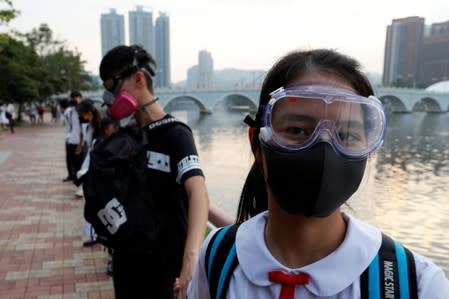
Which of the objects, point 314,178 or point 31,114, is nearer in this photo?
point 314,178

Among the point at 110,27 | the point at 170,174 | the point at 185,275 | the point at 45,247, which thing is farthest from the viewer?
the point at 110,27

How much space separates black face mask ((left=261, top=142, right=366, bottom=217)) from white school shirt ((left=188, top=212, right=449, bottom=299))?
92mm

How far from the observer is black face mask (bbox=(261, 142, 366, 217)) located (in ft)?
2.87

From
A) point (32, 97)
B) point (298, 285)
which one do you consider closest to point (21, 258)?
point (298, 285)

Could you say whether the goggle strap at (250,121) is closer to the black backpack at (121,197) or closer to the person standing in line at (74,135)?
the black backpack at (121,197)

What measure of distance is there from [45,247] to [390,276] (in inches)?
161

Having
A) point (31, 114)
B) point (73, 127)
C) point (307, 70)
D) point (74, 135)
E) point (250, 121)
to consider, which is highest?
point (307, 70)

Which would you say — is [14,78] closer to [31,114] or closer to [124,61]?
[31,114]

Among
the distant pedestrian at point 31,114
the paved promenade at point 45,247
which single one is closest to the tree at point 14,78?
the distant pedestrian at point 31,114

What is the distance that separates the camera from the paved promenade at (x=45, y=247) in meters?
3.32

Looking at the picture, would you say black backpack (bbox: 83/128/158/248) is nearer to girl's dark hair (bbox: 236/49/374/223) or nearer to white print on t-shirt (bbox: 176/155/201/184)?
white print on t-shirt (bbox: 176/155/201/184)

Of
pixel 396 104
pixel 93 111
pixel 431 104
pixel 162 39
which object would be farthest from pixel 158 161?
pixel 431 104

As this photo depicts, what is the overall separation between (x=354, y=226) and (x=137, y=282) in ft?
3.72

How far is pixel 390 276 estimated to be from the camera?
0.80 metres
